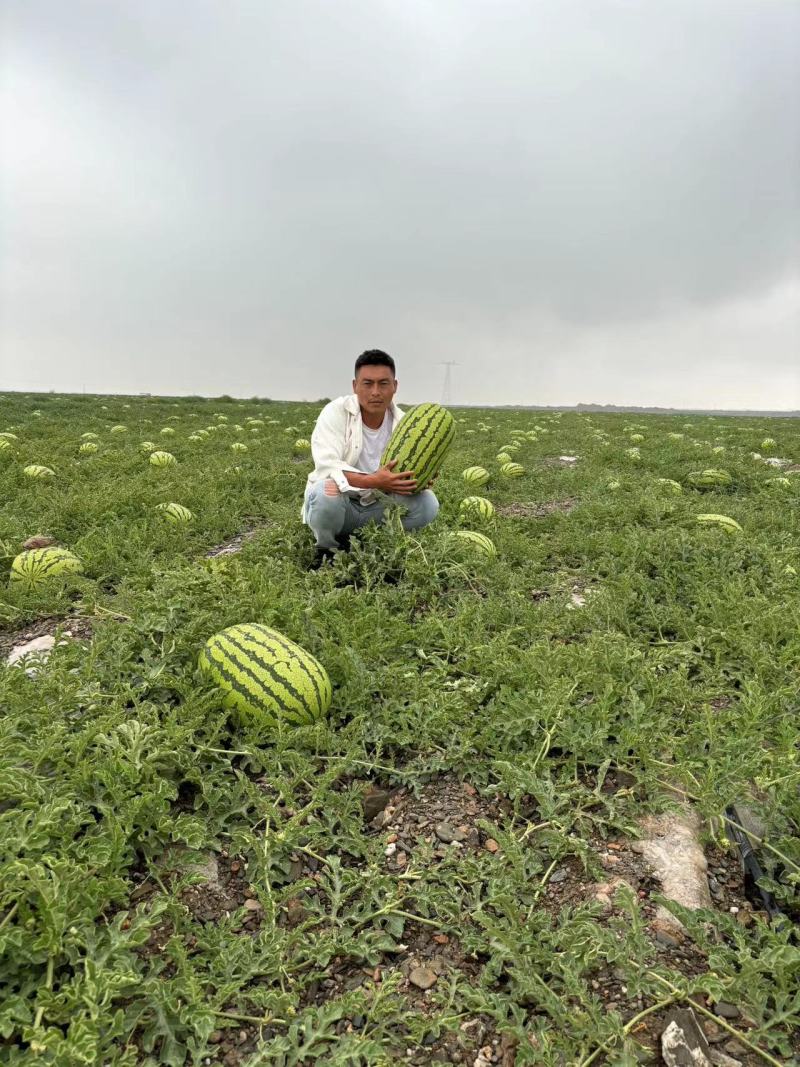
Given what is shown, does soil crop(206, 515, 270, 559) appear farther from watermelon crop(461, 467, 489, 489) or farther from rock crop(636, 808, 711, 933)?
rock crop(636, 808, 711, 933)

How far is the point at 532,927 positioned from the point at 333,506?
297cm

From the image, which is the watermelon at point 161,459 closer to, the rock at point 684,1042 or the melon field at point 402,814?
the melon field at point 402,814

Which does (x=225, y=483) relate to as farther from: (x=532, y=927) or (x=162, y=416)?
(x=162, y=416)

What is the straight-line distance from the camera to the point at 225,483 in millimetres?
7273

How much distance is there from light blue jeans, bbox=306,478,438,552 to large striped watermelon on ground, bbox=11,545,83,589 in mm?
1612

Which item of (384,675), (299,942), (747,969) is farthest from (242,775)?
(747,969)

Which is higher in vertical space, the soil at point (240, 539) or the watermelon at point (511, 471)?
the watermelon at point (511, 471)

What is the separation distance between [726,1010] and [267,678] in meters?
1.81

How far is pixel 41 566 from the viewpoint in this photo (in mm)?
4016

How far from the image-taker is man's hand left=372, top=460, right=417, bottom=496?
13.9ft

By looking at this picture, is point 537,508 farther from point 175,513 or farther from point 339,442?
point 175,513

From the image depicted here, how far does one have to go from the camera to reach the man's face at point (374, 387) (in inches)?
171

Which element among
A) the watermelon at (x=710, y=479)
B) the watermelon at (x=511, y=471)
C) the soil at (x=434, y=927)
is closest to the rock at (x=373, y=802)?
the soil at (x=434, y=927)

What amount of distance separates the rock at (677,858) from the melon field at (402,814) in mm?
13
